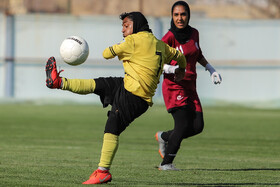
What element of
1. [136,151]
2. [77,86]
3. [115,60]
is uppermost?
[77,86]

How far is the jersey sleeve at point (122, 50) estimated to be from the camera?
25.3 ft

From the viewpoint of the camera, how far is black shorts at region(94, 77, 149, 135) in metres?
7.75

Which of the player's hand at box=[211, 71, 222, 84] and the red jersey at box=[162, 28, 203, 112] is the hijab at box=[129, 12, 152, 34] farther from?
the player's hand at box=[211, 71, 222, 84]

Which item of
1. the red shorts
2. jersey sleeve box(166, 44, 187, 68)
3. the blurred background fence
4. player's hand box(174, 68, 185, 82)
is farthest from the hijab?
the blurred background fence

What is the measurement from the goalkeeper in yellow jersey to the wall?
2058 cm

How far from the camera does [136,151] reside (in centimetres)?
1230

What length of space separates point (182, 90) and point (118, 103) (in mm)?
1952

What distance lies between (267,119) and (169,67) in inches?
514

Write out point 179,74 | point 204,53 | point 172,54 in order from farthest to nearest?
1. point 204,53
2. point 179,74
3. point 172,54

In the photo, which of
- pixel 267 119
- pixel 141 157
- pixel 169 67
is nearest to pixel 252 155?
pixel 141 157

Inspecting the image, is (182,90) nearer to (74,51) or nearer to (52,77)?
(74,51)

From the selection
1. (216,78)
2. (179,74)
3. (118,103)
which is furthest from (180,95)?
(118,103)

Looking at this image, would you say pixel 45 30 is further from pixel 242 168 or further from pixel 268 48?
pixel 242 168

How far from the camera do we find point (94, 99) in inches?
1130
